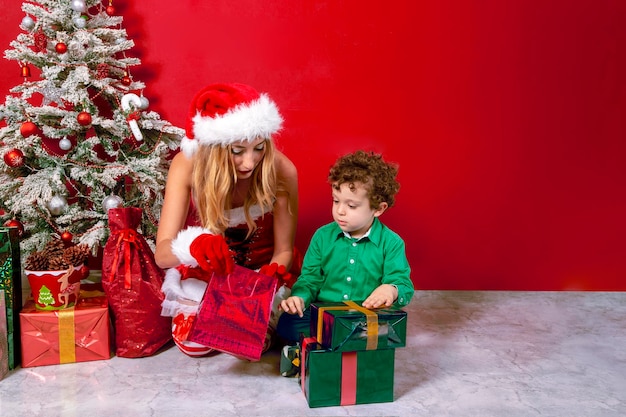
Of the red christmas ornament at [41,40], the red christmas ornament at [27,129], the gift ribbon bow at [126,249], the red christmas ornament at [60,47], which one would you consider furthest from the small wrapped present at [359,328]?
the red christmas ornament at [41,40]

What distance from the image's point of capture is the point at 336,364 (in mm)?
1330

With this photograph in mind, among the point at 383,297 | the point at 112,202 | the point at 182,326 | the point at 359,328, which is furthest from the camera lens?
the point at 112,202

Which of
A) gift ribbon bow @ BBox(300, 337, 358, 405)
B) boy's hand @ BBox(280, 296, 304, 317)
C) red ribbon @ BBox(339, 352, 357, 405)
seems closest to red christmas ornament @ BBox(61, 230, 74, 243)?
boy's hand @ BBox(280, 296, 304, 317)

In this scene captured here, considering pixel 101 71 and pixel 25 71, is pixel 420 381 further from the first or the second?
pixel 25 71

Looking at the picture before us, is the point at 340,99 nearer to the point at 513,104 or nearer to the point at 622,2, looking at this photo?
the point at 513,104

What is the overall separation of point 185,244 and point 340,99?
116 centimetres

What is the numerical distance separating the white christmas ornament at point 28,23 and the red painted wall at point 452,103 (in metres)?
0.29

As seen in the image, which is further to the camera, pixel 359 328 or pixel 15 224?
pixel 15 224

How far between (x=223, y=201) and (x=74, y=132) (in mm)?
821

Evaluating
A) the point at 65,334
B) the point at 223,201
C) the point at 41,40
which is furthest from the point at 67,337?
the point at 41,40

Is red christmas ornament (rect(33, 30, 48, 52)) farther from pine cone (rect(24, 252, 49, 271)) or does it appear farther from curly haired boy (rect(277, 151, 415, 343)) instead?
curly haired boy (rect(277, 151, 415, 343))

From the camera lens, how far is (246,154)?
1.54m

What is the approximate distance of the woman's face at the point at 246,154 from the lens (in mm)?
1530

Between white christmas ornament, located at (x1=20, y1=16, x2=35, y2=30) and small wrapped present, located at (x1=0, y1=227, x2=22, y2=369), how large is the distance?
92 centimetres
